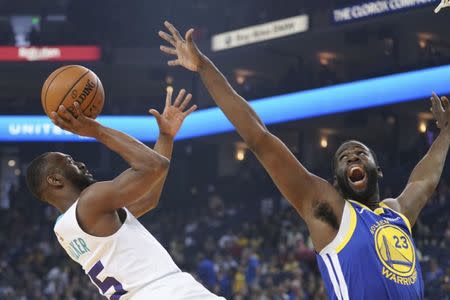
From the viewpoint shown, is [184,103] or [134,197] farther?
[184,103]

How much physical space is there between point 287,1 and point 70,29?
6106 millimetres

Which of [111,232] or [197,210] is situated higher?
[111,232]

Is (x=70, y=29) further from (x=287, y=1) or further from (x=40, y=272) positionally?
(x=40, y=272)

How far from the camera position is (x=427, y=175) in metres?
5.27

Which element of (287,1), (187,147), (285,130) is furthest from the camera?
(187,147)

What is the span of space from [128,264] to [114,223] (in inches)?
8.6

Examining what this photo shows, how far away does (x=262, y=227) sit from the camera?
70.2ft

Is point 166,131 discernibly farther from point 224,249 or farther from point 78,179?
point 224,249

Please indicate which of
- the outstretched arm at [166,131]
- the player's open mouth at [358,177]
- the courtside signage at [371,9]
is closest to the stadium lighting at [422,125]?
the courtside signage at [371,9]

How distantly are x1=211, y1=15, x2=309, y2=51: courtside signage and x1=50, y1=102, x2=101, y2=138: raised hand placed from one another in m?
18.0

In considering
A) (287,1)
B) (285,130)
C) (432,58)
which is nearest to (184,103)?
(432,58)

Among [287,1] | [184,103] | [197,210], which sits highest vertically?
[184,103]

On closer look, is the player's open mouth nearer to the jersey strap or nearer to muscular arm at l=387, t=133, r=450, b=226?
the jersey strap

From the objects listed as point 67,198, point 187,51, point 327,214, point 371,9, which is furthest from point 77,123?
point 371,9
